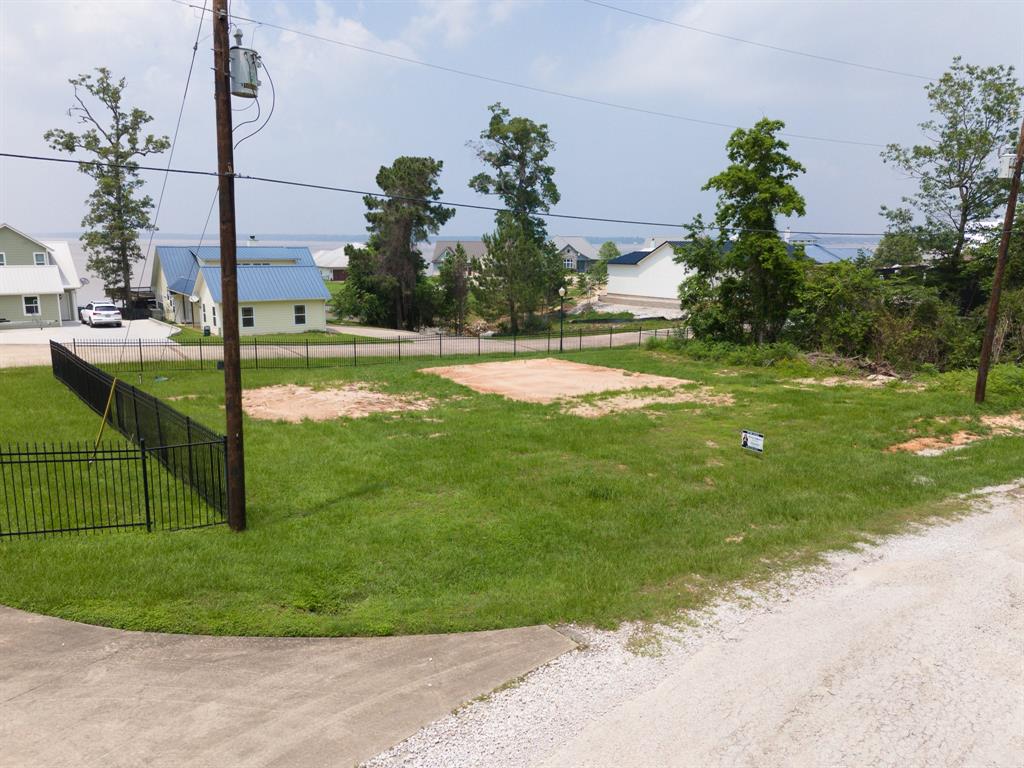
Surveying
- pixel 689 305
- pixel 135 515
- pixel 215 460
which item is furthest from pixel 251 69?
pixel 689 305

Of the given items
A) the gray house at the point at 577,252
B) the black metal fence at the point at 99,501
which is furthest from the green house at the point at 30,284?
the gray house at the point at 577,252

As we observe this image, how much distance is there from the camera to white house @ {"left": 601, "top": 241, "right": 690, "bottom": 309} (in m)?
68.4

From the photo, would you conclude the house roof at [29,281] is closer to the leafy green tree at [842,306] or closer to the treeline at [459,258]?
the treeline at [459,258]

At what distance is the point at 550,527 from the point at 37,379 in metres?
22.0

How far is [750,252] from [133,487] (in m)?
27.8

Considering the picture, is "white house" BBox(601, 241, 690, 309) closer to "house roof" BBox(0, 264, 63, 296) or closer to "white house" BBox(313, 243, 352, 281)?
"white house" BBox(313, 243, 352, 281)

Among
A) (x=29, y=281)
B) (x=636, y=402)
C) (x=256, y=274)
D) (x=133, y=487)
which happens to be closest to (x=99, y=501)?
(x=133, y=487)

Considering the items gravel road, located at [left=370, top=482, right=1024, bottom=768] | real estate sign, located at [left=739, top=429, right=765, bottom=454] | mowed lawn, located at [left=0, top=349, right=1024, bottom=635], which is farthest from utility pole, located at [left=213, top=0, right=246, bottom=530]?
real estate sign, located at [left=739, top=429, right=765, bottom=454]

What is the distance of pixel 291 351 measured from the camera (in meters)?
35.1

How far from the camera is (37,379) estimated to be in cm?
2442

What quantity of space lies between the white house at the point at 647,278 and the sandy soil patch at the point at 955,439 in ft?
159

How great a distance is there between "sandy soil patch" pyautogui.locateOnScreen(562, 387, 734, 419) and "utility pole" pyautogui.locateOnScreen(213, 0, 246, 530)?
1074 centimetres

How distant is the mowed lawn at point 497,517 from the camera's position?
8.29 metres

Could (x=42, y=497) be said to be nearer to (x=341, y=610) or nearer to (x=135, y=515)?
(x=135, y=515)
